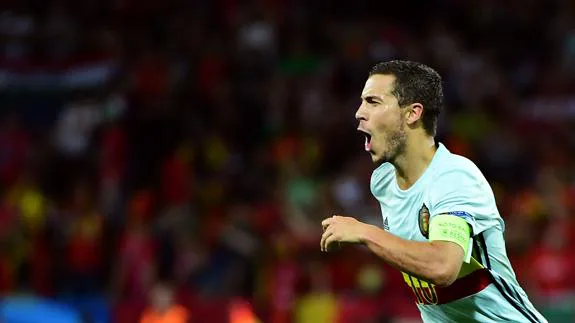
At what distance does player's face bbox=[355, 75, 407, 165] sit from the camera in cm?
434

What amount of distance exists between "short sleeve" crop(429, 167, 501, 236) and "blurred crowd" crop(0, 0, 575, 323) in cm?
580

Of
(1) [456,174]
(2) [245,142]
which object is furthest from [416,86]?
(2) [245,142]

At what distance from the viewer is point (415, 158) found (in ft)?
14.6

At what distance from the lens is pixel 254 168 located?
12227mm

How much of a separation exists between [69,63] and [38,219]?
3075 mm

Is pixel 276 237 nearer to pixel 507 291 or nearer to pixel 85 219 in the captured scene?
pixel 85 219

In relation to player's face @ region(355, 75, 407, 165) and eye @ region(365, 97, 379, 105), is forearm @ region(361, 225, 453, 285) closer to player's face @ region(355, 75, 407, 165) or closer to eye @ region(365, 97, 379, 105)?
player's face @ region(355, 75, 407, 165)

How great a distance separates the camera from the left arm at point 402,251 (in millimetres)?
3867

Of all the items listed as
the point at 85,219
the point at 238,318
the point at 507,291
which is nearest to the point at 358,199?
the point at 238,318

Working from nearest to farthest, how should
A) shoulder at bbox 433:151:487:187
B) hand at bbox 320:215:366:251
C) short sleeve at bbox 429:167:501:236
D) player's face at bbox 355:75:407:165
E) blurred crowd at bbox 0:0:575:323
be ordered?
hand at bbox 320:215:366:251
short sleeve at bbox 429:167:501:236
shoulder at bbox 433:151:487:187
player's face at bbox 355:75:407:165
blurred crowd at bbox 0:0:575:323

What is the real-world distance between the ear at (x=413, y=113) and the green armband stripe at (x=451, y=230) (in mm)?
494

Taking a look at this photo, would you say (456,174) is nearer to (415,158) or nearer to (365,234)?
(415,158)

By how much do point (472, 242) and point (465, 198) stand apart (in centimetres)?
19

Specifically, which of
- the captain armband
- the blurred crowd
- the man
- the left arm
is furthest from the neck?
the blurred crowd
